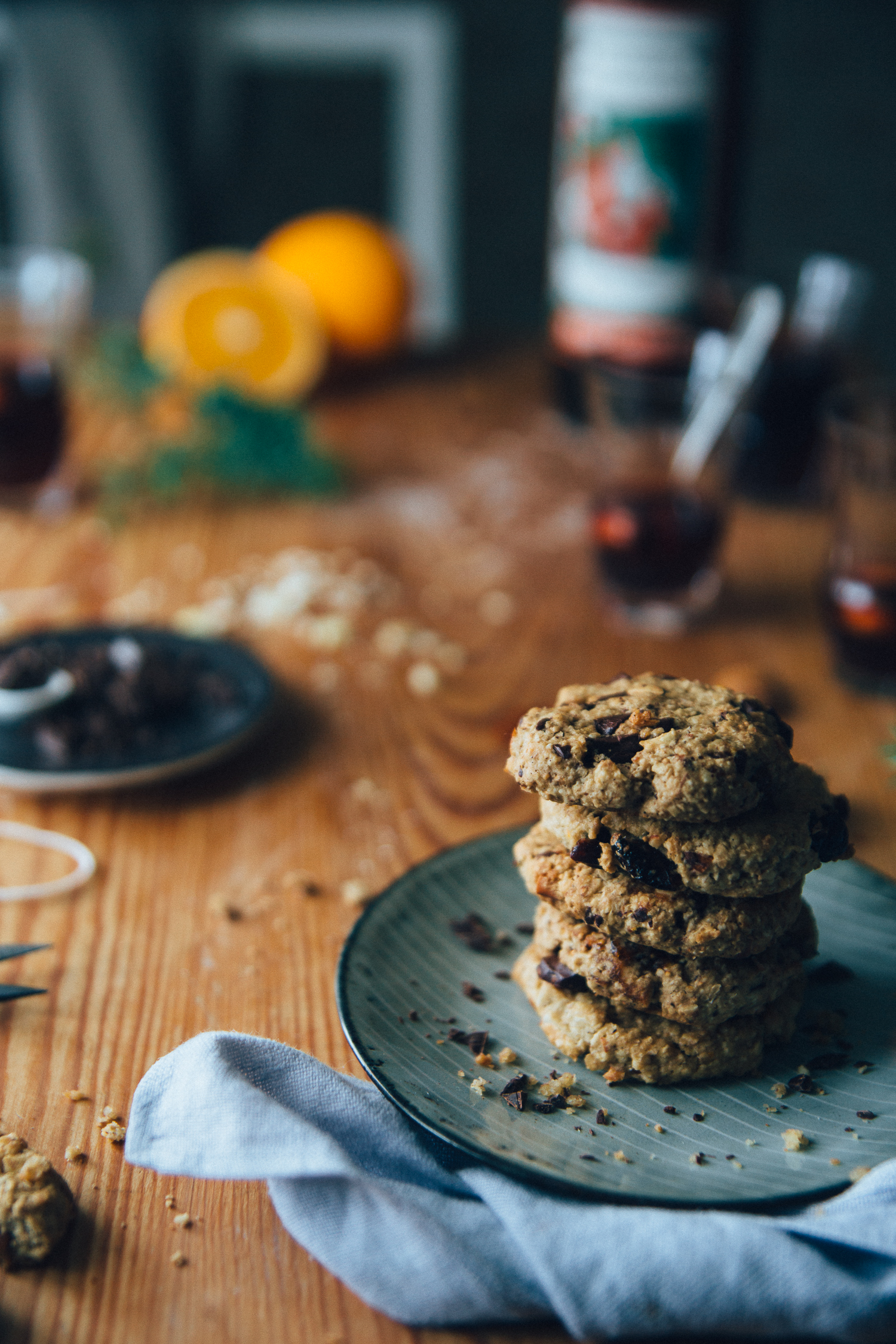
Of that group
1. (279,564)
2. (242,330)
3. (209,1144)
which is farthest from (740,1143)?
(242,330)

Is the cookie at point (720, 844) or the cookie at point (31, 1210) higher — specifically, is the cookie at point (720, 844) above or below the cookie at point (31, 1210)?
above

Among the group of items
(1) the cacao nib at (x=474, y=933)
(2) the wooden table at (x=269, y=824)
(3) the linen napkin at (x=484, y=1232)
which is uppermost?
(3) the linen napkin at (x=484, y=1232)

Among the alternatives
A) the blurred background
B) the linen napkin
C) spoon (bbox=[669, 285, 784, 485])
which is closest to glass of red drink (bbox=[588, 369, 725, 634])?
spoon (bbox=[669, 285, 784, 485])

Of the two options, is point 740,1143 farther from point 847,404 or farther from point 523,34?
point 523,34

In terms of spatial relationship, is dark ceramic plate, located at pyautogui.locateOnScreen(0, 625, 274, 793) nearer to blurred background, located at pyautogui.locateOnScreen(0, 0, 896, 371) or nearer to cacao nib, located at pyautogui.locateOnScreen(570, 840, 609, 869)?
cacao nib, located at pyautogui.locateOnScreen(570, 840, 609, 869)

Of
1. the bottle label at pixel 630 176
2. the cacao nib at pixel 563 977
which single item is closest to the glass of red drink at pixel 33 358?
the bottle label at pixel 630 176

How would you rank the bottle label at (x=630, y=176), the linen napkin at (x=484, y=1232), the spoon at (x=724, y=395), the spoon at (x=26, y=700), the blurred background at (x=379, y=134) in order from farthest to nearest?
the blurred background at (x=379, y=134) < the bottle label at (x=630, y=176) < the spoon at (x=724, y=395) < the spoon at (x=26, y=700) < the linen napkin at (x=484, y=1232)

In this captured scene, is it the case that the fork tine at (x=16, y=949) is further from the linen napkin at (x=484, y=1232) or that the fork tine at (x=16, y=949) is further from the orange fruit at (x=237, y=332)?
the orange fruit at (x=237, y=332)
